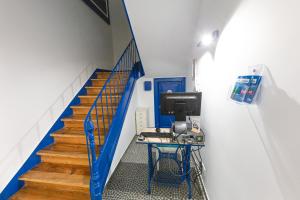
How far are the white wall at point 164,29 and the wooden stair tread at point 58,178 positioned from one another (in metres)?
2.48

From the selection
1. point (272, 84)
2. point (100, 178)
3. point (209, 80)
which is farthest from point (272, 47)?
point (100, 178)

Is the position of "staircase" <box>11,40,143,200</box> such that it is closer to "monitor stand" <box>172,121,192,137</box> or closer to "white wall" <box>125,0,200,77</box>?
"monitor stand" <box>172,121,192,137</box>

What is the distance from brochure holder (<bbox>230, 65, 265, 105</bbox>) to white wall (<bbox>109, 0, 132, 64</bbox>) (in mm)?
4627

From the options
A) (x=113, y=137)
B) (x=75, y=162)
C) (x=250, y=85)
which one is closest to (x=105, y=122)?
(x=113, y=137)

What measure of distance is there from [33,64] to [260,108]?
2.79m

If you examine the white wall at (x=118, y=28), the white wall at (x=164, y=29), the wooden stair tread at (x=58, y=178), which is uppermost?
the white wall at (x=118, y=28)

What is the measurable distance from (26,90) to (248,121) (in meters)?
2.66

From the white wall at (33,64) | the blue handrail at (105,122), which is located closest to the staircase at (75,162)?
the blue handrail at (105,122)

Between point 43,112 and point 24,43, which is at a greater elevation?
point 24,43

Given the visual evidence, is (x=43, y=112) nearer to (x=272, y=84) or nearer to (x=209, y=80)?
(x=209, y=80)

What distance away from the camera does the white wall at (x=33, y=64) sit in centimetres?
172

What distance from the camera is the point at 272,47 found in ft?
2.32

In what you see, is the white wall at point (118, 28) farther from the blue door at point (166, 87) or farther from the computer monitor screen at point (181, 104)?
the computer monitor screen at point (181, 104)

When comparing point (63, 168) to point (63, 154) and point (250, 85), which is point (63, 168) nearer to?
point (63, 154)
